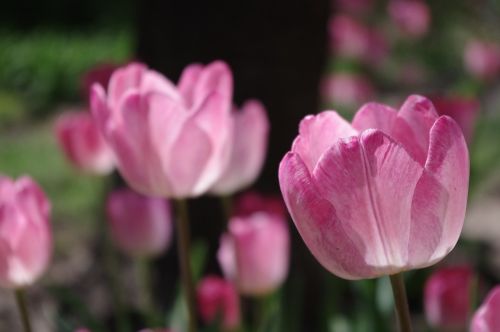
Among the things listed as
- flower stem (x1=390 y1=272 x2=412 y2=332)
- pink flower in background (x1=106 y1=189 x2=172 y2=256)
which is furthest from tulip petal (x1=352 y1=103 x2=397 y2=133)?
pink flower in background (x1=106 y1=189 x2=172 y2=256)

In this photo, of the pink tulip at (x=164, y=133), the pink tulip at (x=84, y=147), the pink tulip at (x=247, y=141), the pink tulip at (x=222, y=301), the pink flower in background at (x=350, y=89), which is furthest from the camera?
the pink flower in background at (x=350, y=89)

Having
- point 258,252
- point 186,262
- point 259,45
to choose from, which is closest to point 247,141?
point 258,252

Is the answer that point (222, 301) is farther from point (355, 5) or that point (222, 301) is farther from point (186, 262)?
point (355, 5)

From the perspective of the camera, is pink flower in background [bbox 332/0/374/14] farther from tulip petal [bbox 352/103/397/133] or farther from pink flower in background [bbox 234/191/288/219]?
tulip petal [bbox 352/103/397/133]

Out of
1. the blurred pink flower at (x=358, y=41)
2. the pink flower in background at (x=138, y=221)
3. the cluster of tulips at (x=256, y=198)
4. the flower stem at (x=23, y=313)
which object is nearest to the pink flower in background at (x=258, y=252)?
the cluster of tulips at (x=256, y=198)

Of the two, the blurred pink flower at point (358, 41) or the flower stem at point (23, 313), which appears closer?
the flower stem at point (23, 313)

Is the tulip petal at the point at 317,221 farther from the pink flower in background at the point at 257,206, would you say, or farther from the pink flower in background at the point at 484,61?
the pink flower in background at the point at 484,61

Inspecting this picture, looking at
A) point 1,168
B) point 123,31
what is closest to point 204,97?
point 1,168
